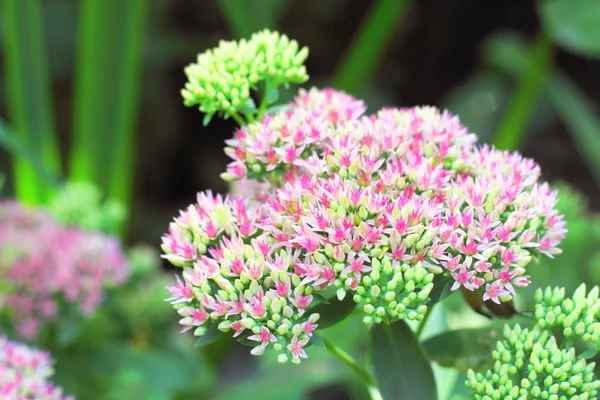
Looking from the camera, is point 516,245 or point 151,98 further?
point 151,98

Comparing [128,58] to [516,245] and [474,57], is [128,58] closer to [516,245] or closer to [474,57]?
[516,245]

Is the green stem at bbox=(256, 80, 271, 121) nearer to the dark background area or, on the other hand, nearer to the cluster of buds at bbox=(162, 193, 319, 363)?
the cluster of buds at bbox=(162, 193, 319, 363)

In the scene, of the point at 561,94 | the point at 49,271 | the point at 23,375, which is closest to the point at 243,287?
the point at 23,375

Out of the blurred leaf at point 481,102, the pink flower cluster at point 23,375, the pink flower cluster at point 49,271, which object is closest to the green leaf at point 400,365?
the pink flower cluster at point 23,375

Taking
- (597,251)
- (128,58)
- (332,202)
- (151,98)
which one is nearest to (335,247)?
(332,202)

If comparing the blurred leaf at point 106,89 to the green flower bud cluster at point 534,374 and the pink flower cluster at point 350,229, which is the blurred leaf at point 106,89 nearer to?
the pink flower cluster at point 350,229

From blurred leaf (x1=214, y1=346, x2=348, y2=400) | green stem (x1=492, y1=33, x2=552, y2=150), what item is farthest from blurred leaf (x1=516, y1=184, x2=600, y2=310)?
green stem (x1=492, y1=33, x2=552, y2=150)
